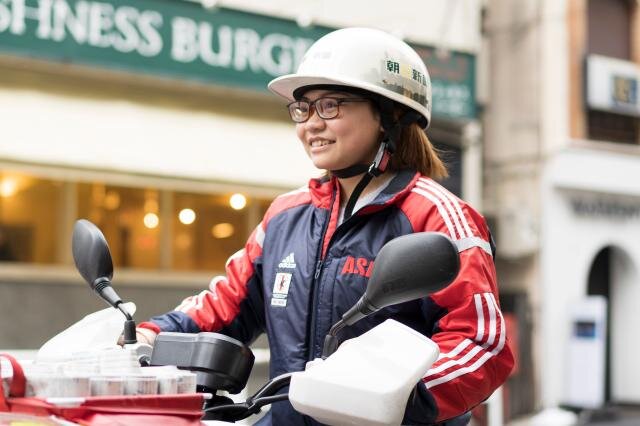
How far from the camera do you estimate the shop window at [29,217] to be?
467 inches

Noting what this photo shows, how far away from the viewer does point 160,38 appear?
1264 cm

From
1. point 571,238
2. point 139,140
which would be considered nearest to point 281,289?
point 139,140

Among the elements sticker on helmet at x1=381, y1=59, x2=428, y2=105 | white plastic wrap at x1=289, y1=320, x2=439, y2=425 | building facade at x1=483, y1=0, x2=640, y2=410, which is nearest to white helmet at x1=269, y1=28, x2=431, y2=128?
sticker on helmet at x1=381, y1=59, x2=428, y2=105

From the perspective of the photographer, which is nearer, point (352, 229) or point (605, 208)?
point (352, 229)

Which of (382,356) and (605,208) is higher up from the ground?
(605,208)

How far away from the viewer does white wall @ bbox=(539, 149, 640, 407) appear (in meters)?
17.0

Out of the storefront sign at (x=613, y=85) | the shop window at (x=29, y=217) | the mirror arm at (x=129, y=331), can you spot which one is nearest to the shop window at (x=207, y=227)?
the shop window at (x=29, y=217)

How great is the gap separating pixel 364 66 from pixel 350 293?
23.8 inches

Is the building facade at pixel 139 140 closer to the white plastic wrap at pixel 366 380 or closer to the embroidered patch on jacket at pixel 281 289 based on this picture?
the embroidered patch on jacket at pixel 281 289

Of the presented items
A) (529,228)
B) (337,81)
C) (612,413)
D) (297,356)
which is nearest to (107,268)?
(297,356)

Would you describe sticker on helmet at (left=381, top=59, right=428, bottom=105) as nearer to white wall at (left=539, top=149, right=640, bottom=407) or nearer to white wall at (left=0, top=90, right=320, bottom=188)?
white wall at (left=0, top=90, right=320, bottom=188)

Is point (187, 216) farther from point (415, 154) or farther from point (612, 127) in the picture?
point (415, 154)

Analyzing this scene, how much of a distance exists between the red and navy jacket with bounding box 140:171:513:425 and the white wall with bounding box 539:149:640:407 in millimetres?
14193

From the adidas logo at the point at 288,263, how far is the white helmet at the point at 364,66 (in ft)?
1.56
